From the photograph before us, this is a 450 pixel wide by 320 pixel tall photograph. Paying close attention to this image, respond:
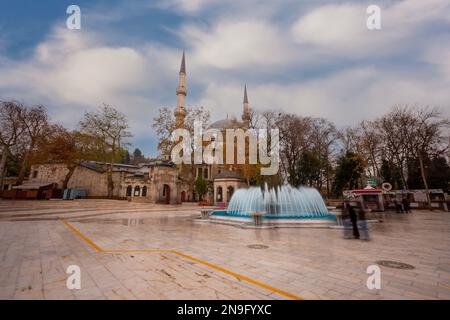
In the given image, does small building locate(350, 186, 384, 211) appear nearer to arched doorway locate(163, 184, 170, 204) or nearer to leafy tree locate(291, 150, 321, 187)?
leafy tree locate(291, 150, 321, 187)

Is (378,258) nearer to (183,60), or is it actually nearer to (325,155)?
(325,155)

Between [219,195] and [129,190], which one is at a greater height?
[129,190]

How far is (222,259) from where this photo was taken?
576 centimetres

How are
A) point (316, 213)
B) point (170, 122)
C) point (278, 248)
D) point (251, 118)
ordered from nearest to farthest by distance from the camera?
point (278, 248) → point (316, 213) → point (251, 118) → point (170, 122)

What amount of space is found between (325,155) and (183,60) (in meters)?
38.4

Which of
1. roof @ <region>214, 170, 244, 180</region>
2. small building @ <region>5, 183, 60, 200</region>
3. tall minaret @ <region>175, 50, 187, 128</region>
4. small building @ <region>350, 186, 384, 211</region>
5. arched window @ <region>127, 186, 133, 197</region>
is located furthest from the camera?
tall minaret @ <region>175, 50, 187, 128</region>

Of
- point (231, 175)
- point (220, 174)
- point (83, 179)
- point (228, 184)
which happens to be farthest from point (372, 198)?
point (83, 179)

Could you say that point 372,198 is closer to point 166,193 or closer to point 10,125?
point 166,193

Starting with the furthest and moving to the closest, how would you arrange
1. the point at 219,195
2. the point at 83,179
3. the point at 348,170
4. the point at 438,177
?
the point at 219,195 < the point at 83,179 < the point at 438,177 < the point at 348,170

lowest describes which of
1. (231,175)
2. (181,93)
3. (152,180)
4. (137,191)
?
(137,191)

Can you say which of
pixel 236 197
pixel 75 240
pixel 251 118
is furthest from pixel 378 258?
pixel 251 118

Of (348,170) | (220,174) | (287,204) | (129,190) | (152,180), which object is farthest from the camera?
(129,190)

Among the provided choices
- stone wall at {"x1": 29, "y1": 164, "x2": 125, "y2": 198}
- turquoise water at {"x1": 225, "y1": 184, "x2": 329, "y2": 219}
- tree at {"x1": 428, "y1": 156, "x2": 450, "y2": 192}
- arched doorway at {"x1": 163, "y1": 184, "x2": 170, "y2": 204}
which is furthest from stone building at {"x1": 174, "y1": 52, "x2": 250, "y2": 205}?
tree at {"x1": 428, "y1": 156, "x2": 450, "y2": 192}

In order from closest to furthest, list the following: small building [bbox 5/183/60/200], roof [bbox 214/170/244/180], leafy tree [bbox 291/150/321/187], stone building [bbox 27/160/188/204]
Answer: small building [bbox 5/183/60/200] → leafy tree [bbox 291/150/321/187] → roof [bbox 214/170/244/180] → stone building [bbox 27/160/188/204]
